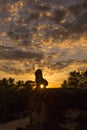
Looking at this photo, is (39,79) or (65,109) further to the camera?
(39,79)

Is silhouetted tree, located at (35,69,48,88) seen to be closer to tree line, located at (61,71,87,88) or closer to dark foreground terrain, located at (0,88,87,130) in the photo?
dark foreground terrain, located at (0,88,87,130)

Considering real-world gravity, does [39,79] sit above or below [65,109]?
above

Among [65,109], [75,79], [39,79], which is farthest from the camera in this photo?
[75,79]

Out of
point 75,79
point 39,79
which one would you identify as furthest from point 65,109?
point 75,79

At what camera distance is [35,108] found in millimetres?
17859

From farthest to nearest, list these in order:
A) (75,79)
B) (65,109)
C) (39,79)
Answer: (75,79) < (39,79) < (65,109)

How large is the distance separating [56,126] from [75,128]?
4.40 feet

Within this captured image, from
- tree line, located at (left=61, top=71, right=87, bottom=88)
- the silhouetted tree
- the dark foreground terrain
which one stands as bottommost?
A: the dark foreground terrain

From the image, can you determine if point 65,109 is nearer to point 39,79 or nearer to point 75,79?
point 39,79

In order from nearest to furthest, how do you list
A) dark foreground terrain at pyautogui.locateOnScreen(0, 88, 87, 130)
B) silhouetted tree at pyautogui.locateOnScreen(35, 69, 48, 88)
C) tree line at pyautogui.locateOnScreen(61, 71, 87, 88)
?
dark foreground terrain at pyautogui.locateOnScreen(0, 88, 87, 130) → silhouetted tree at pyautogui.locateOnScreen(35, 69, 48, 88) → tree line at pyautogui.locateOnScreen(61, 71, 87, 88)

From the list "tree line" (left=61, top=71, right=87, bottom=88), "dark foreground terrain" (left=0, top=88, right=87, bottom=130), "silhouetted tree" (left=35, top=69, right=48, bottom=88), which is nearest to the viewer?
"dark foreground terrain" (left=0, top=88, right=87, bottom=130)

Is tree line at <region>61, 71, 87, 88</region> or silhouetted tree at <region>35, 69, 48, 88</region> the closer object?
silhouetted tree at <region>35, 69, 48, 88</region>

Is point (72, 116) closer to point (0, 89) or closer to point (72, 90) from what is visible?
point (72, 90)

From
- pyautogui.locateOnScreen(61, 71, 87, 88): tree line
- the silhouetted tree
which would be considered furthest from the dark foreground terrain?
pyautogui.locateOnScreen(61, 71, 87, 88): tree line
